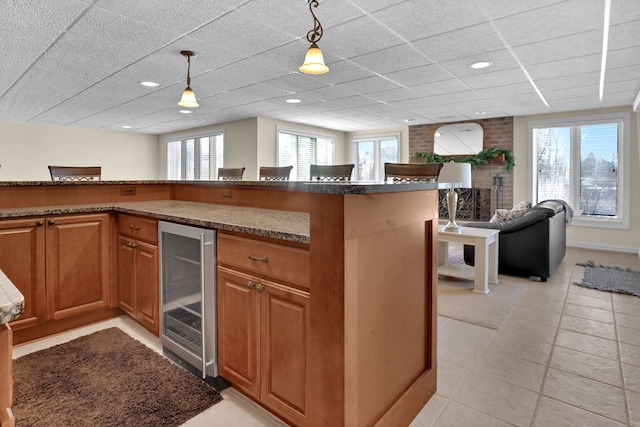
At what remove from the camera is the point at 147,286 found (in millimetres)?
2174

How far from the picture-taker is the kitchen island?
1.14m

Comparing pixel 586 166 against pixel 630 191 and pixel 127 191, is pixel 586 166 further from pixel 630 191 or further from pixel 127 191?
pixel 127 191

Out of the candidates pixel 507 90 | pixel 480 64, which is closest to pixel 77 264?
pixel 480 64

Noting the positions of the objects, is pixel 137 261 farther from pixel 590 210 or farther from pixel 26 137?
pixel 26 137

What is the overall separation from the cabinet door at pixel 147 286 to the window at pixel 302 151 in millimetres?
5194

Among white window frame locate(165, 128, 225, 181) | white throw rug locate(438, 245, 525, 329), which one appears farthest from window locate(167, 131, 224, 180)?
white throw rug locate(438, 245, 525, 329)

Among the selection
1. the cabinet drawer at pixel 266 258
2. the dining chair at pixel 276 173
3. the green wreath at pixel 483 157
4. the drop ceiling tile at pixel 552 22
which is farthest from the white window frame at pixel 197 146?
the cabinet drawer at pixel 266 258

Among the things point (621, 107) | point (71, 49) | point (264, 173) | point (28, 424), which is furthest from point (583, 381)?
point (621, 107)

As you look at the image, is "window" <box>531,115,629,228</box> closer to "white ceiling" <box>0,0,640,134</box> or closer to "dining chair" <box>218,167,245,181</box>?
"white ceiling" <box>0,0,640,134</box>

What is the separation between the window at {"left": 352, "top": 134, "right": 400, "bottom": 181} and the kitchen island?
21.7ft

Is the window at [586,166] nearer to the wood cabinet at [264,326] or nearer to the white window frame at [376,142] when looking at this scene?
the white window frame at [376,142]

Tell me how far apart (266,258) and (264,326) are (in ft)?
0.93

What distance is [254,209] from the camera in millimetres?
2213

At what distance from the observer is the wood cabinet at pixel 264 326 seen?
4.29ft
